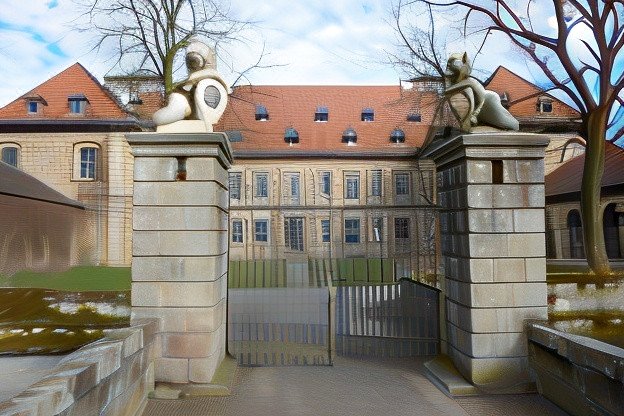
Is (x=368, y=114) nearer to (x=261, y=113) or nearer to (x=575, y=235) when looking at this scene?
(x=261, y=113)

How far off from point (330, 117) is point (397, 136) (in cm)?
463

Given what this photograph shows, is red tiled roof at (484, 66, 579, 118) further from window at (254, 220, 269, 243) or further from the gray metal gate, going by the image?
the gray metal gate

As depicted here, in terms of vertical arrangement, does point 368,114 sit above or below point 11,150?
above

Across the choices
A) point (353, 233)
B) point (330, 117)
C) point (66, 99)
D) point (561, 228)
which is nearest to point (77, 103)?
point (66, 99)

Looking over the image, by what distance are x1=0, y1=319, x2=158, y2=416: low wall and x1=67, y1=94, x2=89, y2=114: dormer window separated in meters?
21.7

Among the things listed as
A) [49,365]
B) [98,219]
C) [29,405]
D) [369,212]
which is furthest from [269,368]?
[98,219]

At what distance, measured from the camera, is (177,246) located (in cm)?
464

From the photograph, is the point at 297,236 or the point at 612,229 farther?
the point at 612,229

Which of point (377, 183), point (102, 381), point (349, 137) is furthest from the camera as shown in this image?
point (349, 137)

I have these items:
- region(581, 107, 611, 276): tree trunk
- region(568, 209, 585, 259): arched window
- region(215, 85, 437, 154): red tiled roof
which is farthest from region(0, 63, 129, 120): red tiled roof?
region(581, 107, 611, 276): tree trunk

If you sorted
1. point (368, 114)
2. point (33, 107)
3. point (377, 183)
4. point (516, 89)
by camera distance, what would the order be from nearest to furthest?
point (377, 183), point (33, 107), point (516, 89), point (368, 114)

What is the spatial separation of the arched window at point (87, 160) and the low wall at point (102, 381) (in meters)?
20.0

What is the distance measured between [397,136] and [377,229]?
13.2 m

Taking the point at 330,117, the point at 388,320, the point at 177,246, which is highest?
the point at 330,117
